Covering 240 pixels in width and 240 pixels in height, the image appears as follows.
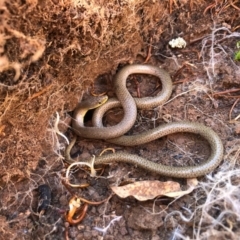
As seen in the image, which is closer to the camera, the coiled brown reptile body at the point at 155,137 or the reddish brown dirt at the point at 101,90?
the reddish brown dirt at the point at 101,90

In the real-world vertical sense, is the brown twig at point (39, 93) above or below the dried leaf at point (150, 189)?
above

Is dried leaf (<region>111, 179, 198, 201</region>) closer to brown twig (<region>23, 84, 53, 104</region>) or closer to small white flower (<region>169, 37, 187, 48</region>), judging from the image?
brown twig (<region>23, 84, 53, 104</region>)

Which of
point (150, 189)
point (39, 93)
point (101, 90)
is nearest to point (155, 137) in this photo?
point (150, 189)

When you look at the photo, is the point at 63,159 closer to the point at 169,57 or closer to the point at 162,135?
the point at 162,135

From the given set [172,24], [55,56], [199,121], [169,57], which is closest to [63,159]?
[55,56]

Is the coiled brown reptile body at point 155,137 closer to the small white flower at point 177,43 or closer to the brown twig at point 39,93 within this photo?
the small white flower at point 177,43

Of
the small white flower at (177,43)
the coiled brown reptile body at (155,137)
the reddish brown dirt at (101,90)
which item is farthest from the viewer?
the small white flower at (177,43)

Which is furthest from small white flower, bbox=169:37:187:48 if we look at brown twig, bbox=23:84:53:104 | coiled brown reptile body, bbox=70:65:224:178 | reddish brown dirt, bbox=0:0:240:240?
brown twig, bbox=23:84:53:104

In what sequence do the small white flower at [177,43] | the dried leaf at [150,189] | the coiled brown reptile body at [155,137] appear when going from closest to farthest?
the dried leaf at [150,189], the coiled brown reptile body at [155,137], the small white flower at [177,43]

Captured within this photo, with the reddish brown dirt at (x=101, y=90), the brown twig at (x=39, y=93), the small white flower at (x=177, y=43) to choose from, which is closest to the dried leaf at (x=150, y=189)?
the reddish brown dirt at (x=101, y=90)

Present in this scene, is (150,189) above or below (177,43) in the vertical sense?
below

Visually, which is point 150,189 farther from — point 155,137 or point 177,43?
point 177,43
